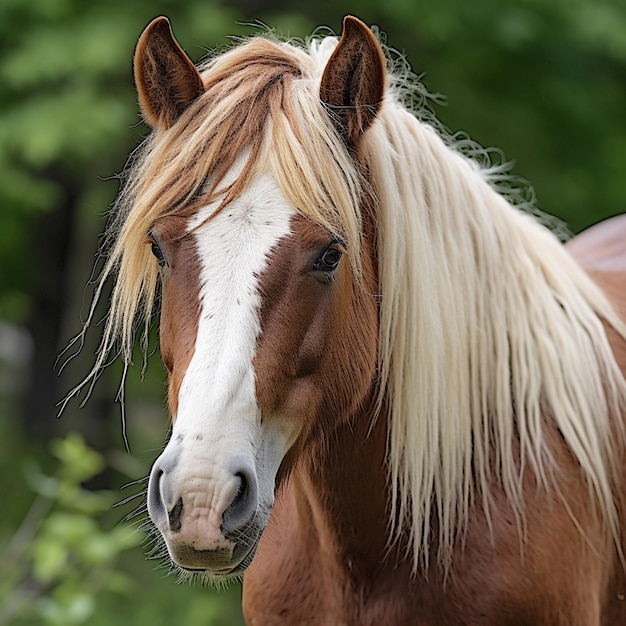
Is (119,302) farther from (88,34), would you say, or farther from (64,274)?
(64,274)

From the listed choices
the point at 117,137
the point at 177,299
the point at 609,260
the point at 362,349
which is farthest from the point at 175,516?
the point at 117,137

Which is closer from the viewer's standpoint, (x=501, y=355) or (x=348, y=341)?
(x=348, y=341)

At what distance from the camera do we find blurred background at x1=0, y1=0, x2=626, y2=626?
5523 mm

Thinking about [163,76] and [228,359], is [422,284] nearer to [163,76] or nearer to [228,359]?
[228,359]

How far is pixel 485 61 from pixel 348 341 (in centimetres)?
529

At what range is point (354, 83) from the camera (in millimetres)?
2232

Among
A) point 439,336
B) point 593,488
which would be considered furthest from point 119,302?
point 593,488

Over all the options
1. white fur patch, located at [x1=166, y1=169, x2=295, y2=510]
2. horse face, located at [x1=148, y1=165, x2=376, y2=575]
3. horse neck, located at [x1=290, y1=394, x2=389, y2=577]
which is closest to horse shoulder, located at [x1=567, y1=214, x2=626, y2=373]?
horse neck, located at [x1=290, y1=394, x2=389, y2=577]

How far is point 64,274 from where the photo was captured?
29.5ft

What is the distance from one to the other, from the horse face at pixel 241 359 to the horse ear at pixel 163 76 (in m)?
0.32

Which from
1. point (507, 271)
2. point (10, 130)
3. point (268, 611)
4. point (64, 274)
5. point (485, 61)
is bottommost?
point (64, 274)

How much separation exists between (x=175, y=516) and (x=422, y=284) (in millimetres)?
791

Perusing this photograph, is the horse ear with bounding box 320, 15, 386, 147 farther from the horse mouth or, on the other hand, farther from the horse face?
the horse mouth

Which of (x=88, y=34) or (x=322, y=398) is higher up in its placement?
(x=322, y=398)
